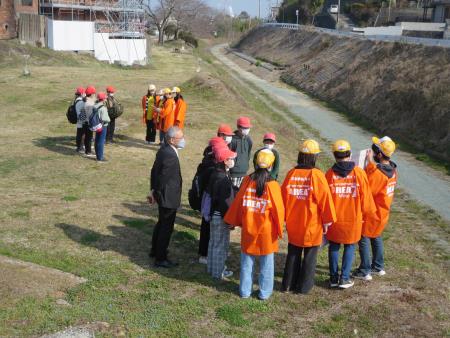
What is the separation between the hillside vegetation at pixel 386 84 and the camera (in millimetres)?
19016

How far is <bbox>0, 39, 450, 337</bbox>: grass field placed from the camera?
Answer: 222 inches

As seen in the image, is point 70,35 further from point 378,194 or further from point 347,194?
point 347,194

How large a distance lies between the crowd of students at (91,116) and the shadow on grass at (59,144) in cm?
38

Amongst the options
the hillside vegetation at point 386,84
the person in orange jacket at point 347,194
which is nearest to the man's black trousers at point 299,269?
the person in orange jacket at point 347,194

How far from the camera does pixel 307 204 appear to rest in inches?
237

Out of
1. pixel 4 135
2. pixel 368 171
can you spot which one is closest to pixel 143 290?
pixel 368 171

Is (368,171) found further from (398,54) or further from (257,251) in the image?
(398,54)

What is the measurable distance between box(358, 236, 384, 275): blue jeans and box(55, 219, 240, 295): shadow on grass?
173 cm

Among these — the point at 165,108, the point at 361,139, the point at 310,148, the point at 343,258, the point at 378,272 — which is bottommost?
the point at 361,139

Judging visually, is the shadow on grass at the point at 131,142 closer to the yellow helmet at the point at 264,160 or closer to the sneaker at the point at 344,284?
the sneaker at the point at 344,284

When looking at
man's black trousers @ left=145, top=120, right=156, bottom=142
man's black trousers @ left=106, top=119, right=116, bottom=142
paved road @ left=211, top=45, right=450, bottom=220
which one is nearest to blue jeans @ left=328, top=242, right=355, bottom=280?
paved road @ left=211, top=45, right=450, bottom=220

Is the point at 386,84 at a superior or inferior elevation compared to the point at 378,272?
superior

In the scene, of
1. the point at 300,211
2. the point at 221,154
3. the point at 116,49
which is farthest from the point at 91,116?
the point at 116,49

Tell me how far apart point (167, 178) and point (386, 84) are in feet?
69.1
